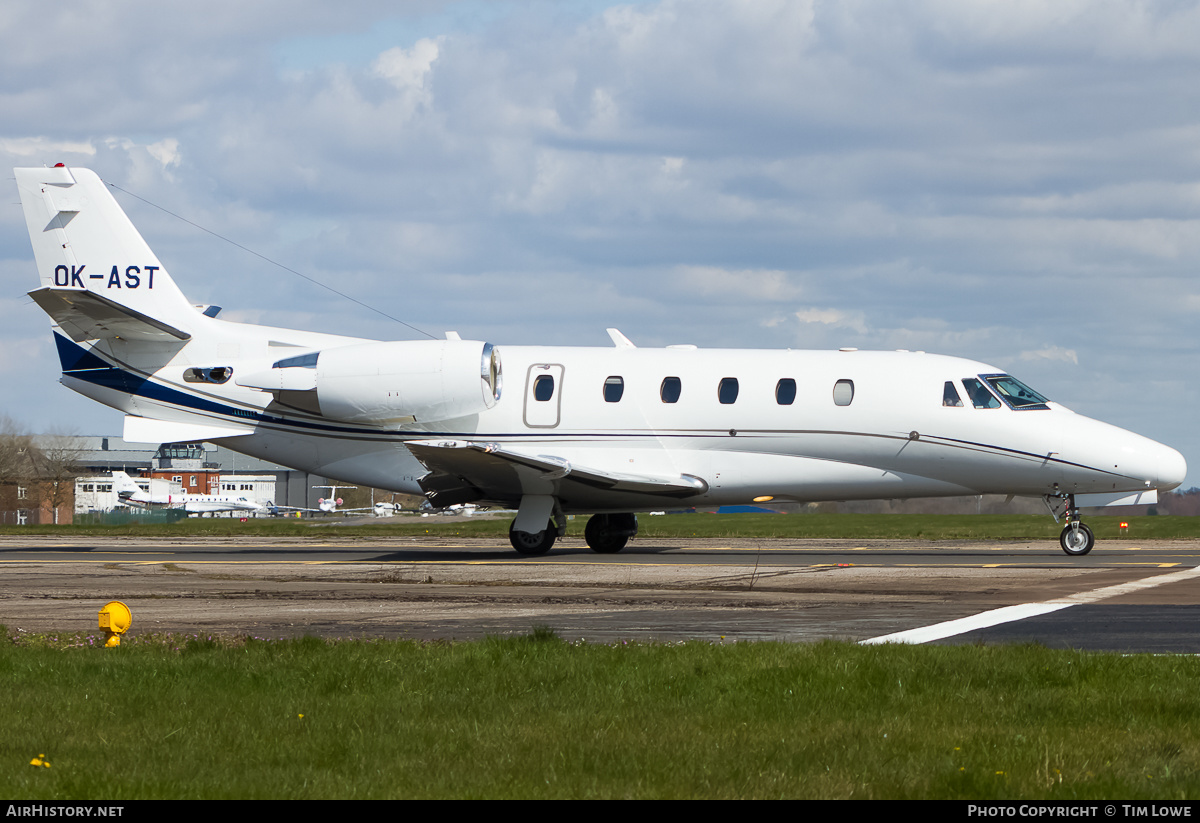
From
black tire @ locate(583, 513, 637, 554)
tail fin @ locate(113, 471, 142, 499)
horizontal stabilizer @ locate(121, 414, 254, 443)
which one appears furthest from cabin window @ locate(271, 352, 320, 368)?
tail fin @ locate(113, 471, 142, 499)

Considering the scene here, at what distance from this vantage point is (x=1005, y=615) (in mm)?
12836

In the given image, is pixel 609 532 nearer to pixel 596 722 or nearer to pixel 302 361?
pixel 302 361

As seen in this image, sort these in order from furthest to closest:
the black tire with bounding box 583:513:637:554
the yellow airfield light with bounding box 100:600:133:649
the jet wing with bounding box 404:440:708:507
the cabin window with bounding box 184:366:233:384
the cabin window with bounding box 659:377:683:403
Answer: the black tire with bounding box 583:513:637:554 < the cabin window with bounding box 184:366:233:384 < the cabin window with bounding box 659:377:683:403 < the jet wing with bounding box 404:440:708:507 < the yellow airfield light with bounding box 100:600:133:649

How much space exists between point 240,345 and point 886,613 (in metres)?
16.3

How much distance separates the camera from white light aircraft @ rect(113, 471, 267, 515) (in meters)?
106

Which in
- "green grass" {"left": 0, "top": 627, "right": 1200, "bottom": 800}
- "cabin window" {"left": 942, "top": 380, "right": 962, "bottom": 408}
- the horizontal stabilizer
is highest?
"cabin window" {"left": 942, "top": 380, "right": 962, "bottom": 408}

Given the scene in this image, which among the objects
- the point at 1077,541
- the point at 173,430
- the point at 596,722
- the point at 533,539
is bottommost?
the point at 596,722

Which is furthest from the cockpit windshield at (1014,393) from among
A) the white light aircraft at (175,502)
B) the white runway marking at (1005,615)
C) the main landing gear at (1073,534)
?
the white light aircraft at (175,502)

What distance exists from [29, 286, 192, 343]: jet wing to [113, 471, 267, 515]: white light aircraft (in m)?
83.2

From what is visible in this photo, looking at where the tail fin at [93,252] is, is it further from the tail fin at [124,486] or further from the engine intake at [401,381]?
the tail fin at [124,486]

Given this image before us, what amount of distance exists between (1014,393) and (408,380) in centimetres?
1154

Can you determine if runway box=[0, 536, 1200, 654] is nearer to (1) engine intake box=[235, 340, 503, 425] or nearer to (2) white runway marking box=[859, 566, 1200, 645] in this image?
(2) white runway marking box=[859, 566, 1200, 645]

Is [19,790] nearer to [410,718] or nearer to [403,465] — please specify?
[410,718]

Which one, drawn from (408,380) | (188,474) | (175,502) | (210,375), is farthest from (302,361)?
(188,474)
